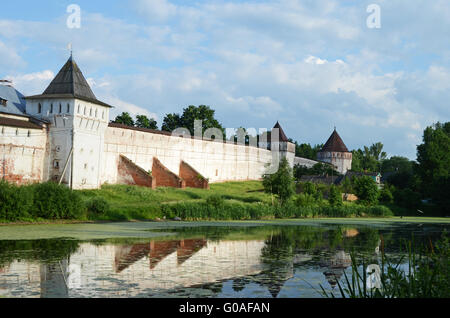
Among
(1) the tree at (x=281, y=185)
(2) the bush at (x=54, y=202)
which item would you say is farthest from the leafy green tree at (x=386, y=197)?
(2) the bush at (x=54, y=202)

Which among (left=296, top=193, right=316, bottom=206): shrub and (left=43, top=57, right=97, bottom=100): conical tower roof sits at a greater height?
(left=43, top=57, right=97, bottom=100): conical tower roof

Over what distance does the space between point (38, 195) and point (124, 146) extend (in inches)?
429

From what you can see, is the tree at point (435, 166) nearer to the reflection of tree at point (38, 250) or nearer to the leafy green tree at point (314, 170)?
the leafy green tree at point (314, 170)

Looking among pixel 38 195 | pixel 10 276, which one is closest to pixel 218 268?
pixel 10 276

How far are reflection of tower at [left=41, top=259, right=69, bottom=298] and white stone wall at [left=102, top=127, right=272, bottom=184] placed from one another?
64.2 ft

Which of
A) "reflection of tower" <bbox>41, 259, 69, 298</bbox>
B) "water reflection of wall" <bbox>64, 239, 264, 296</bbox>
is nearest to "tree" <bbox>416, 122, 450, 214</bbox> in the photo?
"water reflection of wall" <bbox>64, 239, 264, 296</bbox>

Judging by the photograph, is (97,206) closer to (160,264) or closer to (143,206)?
(143,206)

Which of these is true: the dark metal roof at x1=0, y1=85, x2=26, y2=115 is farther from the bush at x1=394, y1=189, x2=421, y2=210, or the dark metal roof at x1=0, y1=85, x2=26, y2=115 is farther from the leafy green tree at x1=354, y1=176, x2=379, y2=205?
the bush at x1=394, y1=189, x2=421, y2=210

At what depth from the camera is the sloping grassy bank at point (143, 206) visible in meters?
20.4

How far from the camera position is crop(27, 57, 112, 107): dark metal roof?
27.1m

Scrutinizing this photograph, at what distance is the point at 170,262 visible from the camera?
1134cm

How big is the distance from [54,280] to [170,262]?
313 centimetres

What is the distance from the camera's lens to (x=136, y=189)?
28.5 m
